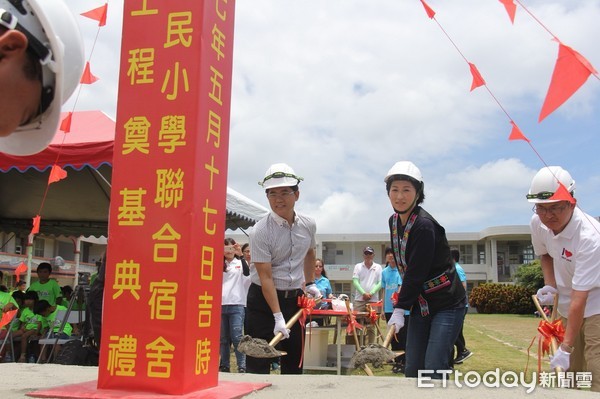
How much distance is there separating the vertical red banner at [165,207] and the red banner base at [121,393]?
36mm

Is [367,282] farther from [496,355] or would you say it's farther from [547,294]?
[547,294]

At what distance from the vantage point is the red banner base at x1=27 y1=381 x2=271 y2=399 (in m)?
2.48

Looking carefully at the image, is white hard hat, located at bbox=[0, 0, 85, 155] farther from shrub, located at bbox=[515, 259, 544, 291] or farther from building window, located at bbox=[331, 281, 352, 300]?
building window, located at bbox=[331, 281, 352, 300]

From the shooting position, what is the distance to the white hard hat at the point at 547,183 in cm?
328

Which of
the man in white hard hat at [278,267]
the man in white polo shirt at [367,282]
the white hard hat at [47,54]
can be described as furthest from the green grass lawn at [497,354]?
the white hard hat at [47,54]

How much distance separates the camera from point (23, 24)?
123 centimetres

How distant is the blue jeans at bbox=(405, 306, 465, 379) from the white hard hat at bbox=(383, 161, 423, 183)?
2.57 feet

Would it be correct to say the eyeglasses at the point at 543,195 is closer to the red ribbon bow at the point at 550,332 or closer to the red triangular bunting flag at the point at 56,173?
the red ribbon bow at the point at 550,332

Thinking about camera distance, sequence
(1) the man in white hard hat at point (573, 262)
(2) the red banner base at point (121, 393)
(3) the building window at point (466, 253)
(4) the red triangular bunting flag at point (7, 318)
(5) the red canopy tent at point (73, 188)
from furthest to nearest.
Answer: (3) the building window at point (466, 253) < (4) the red triangular bunting flag at point (7, 318) < (5) the red canopy tent at point (73, 188) < (1) the man in white hard hat at point (573, 262) < (2) the red banner base at point (121, 393)

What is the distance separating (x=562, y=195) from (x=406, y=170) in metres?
0.88

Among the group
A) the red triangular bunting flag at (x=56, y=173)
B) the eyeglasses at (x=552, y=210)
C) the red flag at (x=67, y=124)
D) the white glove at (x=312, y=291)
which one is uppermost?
the red flag at (x=67, y=124)

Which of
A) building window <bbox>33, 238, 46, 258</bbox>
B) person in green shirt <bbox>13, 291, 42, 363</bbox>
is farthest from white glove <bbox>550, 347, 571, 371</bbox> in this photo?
building window <bbox>33, 238, 46, 258</bbox>

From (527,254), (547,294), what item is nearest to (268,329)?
(547,294)

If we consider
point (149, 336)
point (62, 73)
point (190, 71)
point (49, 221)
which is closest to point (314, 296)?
point (149, 336)
